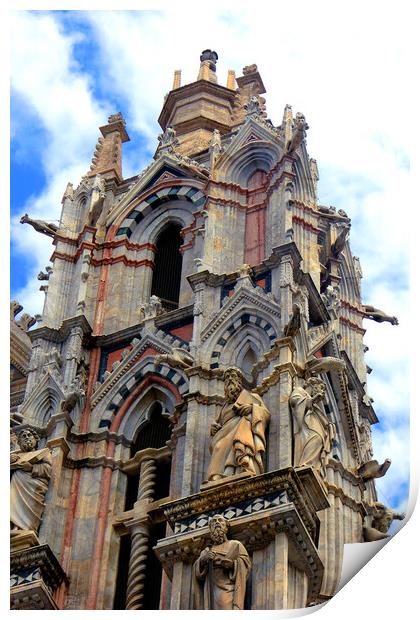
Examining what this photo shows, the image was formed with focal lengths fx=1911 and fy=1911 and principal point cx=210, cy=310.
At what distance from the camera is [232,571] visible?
2091 centimetres

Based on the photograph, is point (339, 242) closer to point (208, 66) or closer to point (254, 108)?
point (254, 108)

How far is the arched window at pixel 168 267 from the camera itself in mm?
28188

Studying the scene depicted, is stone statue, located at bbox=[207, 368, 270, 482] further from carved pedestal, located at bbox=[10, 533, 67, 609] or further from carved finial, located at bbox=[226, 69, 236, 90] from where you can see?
carved finial, located at bbox=[226, 69, 236, 90]

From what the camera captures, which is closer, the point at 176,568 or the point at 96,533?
the point at 176,568

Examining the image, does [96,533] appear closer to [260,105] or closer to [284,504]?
[284,504]

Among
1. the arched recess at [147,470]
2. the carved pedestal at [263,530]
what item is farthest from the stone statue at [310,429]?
the arched recess at [147,470]

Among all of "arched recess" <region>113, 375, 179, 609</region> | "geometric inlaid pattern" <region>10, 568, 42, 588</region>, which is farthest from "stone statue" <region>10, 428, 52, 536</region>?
"arched recess" <region>113, 375, 179, 609</region>

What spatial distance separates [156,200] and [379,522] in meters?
6.87

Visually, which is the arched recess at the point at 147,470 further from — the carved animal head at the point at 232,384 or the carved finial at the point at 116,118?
the carved finial at the point at 116,118

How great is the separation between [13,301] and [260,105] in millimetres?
5645

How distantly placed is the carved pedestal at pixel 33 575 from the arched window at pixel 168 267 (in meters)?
5.73
